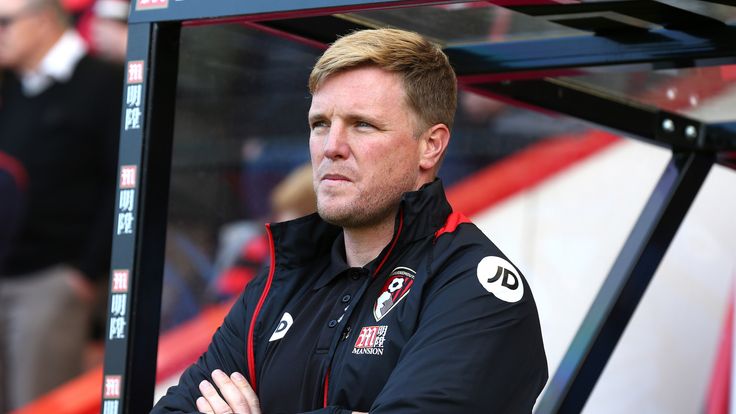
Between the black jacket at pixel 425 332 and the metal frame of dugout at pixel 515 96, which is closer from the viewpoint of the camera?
the black jacket at pixel 425 332

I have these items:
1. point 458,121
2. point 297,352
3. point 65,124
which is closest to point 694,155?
point 297,352

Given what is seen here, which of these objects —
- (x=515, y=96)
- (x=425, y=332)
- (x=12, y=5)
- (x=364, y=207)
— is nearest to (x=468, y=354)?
(x=425, y=332)

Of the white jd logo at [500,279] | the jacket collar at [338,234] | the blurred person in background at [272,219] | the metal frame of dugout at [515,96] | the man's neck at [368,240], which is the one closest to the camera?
the white jd logo at [500,279]

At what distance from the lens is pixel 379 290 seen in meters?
2.73

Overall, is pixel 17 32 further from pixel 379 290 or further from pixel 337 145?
pixel 379 290

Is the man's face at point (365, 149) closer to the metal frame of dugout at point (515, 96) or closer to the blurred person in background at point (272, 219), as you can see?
the metal frame of dugout at point (515, 96)

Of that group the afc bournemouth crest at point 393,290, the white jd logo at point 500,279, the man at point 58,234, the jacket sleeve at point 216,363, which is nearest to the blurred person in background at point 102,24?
the man at point 58,234

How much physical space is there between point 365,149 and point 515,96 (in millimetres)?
1113

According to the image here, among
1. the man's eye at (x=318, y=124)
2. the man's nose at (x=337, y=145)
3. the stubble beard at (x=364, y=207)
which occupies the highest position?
the man's eye at (x=318, y=124)

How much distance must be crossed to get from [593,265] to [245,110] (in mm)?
1600

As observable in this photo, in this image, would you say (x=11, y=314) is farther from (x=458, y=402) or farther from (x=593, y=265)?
(x=458, y=402)

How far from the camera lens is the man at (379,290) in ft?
8.21

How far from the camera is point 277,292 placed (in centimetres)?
293

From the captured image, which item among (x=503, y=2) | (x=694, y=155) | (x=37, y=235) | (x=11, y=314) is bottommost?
(x=11, y=314)
